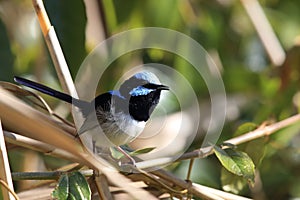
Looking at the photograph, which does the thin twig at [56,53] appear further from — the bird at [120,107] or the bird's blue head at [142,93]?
the bird's blue head at [142,93]

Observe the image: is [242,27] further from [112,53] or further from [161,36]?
[112,53]

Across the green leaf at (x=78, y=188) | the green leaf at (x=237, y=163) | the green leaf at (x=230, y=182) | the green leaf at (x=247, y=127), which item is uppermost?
the green leaf at (x=247, y=127)

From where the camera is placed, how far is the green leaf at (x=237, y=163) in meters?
1.81

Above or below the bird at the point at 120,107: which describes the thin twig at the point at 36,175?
below

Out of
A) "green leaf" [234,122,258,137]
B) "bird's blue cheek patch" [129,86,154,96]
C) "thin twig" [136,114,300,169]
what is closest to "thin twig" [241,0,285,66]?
"thin twig" [136,114,300,169]

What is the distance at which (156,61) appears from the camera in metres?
3.03

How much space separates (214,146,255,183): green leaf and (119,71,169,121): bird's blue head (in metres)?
0.42

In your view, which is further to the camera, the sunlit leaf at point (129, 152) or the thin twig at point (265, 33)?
the thin twig at point (265, 33)

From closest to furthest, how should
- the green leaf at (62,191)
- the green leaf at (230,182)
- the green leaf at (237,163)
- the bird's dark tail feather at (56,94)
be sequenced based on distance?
the green leaf at (62,191) → the green leaf at (237,163) → the bird's dark tail feather at (56,94) → the green leaf at (230,182)

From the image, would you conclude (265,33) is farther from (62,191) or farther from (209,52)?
(62,191)

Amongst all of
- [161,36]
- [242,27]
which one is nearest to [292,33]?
[242,27]

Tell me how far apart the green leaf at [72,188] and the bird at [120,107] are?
341 millimetres

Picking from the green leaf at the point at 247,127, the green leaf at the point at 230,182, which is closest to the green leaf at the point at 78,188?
the green leaf at the point at 230,182

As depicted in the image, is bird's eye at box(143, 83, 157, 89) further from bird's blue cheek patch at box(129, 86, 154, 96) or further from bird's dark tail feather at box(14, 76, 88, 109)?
bird's dark tail feather at box(14, 76, 88, 109)
